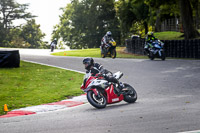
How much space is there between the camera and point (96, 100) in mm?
9164

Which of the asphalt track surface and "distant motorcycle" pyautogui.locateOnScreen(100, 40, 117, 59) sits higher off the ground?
"distant motorcycle" pyautogui.locateOnScreen(100, 40, 117, 59)

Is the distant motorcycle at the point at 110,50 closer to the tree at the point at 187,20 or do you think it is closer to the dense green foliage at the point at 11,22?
the tree at the point at 187,20

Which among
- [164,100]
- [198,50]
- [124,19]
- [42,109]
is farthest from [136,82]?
[124,19]

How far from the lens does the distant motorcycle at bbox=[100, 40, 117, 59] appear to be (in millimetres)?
26203

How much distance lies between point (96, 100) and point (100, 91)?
298 mm

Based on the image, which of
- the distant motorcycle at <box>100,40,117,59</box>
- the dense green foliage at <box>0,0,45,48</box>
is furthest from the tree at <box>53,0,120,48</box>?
the distant motorcycle at <box>100,40,117,59</box>

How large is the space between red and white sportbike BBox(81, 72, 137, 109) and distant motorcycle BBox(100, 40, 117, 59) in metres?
16.4

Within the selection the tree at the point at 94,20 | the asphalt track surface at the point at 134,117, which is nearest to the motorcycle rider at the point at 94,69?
the asphalt track surface at the point at 134,117

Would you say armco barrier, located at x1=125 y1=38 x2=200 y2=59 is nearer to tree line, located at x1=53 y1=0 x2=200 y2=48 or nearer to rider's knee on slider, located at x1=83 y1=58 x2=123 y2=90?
rider's knee on slider, located at x1=83 y1=58 x2=123 y2=90

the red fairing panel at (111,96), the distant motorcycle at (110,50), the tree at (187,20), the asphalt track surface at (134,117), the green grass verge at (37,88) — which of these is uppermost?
the tree at (187,20)

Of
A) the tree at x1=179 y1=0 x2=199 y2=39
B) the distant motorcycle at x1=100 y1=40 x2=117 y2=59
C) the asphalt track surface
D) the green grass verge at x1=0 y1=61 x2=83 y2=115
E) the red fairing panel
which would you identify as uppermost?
the tree at x1=179 y1=0 x2=199 y2=39

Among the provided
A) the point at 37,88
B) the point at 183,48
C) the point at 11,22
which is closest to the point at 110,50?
the point at 183,48

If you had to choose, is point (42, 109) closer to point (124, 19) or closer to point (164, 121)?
point (164, 121)

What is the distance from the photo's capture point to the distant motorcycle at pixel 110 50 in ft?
86.0
